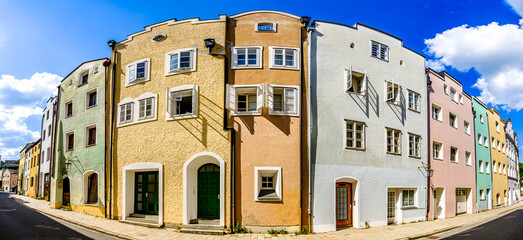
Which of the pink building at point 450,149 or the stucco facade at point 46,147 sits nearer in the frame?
the pink building at point 450,149

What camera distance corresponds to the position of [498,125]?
37.5 meters

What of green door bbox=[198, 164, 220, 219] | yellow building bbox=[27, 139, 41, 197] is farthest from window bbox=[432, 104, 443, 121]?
yellow building bbox=[27, 139, 41, 197]

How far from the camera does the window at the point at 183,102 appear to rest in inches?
619

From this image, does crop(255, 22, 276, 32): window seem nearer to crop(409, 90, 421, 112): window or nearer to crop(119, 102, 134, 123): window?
crop(119, 102, 134, 123): window

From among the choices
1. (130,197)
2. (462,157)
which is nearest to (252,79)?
(130,197)

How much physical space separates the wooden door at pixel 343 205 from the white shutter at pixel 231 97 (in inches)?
263

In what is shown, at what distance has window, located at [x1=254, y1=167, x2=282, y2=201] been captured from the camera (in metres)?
14.6

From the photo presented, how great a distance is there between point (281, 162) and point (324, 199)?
9.18 feet

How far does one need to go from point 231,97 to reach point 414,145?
1260 centimetres

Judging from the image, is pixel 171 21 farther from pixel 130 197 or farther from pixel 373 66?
pixel 373 66

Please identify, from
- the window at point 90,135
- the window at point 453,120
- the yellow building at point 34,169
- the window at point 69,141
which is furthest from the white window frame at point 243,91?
the yellow building at point 34,169

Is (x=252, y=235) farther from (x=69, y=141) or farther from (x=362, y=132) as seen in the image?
(x=69, y=141)

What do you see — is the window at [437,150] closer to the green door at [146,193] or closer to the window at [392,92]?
the window at [392,92]

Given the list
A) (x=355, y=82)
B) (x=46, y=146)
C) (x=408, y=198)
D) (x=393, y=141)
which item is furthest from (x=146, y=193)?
(x=46, y=146)
